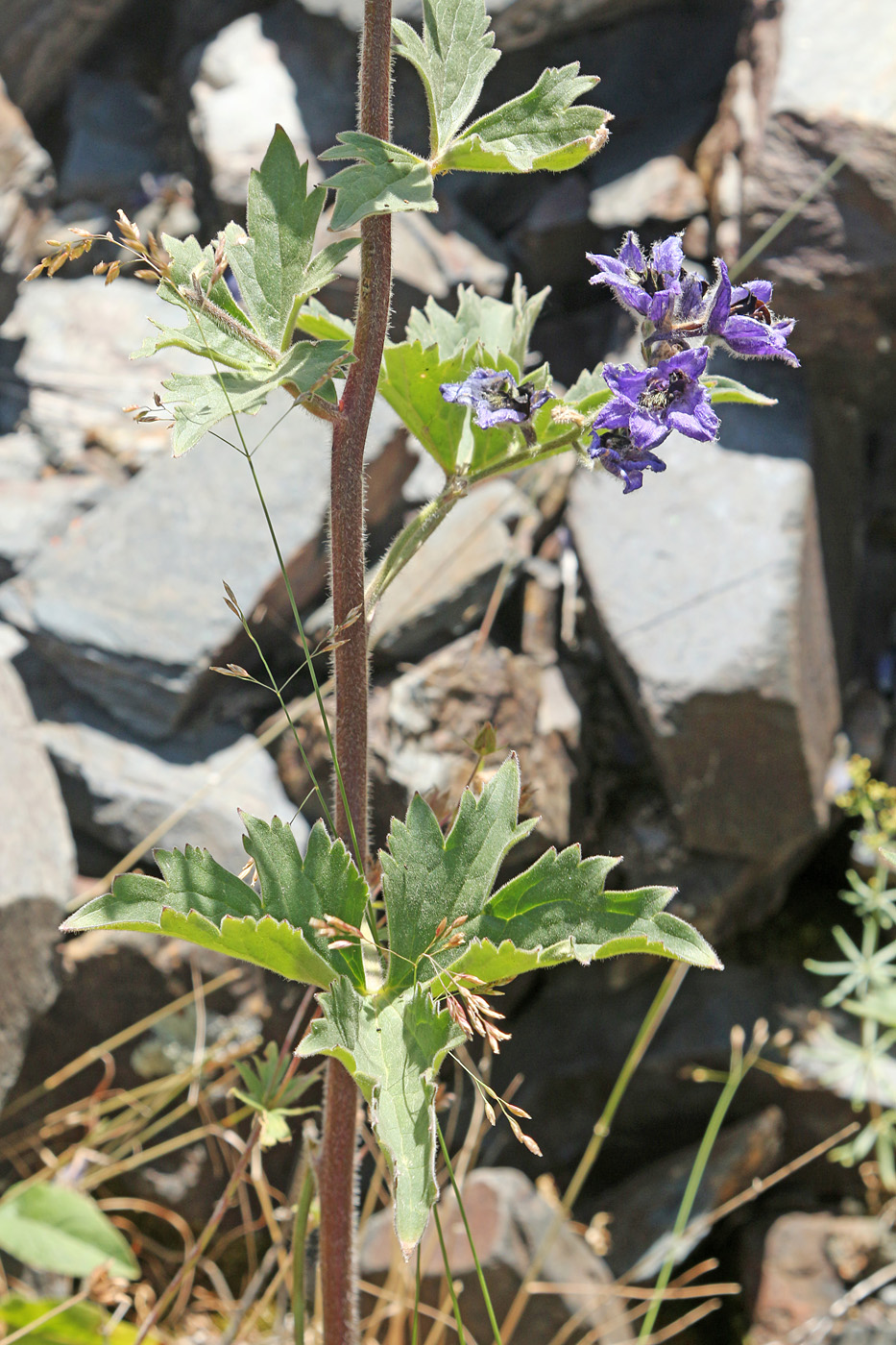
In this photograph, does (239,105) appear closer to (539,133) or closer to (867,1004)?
(539,133)

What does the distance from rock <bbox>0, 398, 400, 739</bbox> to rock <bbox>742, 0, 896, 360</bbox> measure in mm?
1306

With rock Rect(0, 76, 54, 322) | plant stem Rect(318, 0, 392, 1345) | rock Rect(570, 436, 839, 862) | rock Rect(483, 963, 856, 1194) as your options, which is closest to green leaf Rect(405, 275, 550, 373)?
plant stem Rect(318, 0, 392, 1345)

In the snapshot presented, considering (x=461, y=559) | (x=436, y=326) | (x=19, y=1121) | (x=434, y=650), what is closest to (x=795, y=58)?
(x=461, y=559)

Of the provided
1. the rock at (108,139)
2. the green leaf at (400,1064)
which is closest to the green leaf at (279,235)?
the green leaf at (400,1064)

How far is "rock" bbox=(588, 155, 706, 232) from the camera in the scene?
3.62m

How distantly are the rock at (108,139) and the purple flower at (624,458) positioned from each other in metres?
3.71

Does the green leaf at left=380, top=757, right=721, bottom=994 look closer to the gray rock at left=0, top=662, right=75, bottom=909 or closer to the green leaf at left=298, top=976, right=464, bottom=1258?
the green leaf at left=298, top=976, right=464, bottom=1258

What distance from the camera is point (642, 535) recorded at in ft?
10.9

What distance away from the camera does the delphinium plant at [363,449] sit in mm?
946

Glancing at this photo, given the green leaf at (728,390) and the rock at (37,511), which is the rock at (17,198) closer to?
the rock at (37,511)

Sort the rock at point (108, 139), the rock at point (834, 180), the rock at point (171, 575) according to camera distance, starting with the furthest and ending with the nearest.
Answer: the rock at point (108, 139)
the rock at point (834, 180)
the rock at point (171, 575)

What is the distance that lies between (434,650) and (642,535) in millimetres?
738

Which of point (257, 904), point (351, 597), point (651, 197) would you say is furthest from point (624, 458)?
point (651, 197)

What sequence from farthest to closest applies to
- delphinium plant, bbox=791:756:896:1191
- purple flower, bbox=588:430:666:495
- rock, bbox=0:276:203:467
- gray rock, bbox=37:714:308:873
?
1. rock, bbox=0:276:203:467
2. gray rock, bbox=37:714:308:873
3. delphinium plant, bbox=791:756:896:1191
4. purple flower, bbox=588:430:666:495
